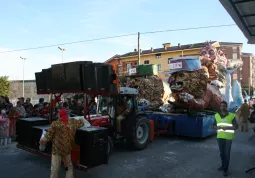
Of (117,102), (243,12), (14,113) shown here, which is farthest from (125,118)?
(14,113)

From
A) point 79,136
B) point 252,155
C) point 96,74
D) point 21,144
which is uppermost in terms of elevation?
point 96,74

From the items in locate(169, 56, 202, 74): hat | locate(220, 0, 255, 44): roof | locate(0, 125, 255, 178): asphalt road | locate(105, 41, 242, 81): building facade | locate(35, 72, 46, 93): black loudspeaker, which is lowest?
locate(0, 125, 255, 178): asphalt road

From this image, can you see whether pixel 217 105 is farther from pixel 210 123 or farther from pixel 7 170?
pixel 7 170

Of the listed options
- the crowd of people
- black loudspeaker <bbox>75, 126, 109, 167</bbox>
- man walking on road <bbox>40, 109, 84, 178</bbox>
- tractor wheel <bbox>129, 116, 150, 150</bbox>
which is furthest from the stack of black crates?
tractor wheel <bbox>129, 116, 150, 150</bbox>

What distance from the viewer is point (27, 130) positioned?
21.9ft

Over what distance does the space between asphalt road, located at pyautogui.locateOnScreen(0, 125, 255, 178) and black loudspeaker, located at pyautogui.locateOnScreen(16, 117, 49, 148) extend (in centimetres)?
57

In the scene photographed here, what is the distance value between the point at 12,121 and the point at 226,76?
11.8 metres

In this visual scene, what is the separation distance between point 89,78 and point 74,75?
452 mm

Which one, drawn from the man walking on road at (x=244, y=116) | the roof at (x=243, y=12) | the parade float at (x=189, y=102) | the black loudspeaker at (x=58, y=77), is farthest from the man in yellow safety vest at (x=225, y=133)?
the man walking on road at (x=244, y=116)

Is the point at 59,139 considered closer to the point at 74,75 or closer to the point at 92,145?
the point at 92,145

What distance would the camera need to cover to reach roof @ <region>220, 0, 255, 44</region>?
4.31 metres

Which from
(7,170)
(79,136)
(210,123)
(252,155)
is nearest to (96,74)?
(79,136)

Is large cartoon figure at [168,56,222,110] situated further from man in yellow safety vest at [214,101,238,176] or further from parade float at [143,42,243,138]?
man in yellow safety vest at [214,101,238,176]

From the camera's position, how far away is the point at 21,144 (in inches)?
271
